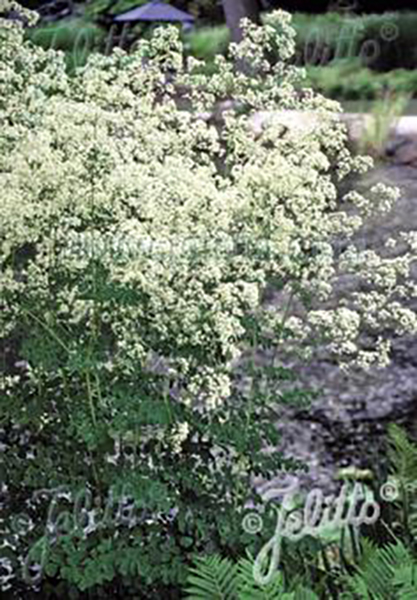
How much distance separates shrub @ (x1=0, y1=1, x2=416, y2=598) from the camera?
192cm

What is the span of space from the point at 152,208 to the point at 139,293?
13cm

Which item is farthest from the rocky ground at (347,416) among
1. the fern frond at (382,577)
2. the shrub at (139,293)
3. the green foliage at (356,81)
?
the green foliage at (356,81)

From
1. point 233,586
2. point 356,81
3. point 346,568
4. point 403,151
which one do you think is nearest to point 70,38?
point 356,81

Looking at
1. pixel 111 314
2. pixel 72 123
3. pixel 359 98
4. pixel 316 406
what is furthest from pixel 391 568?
pixel 359 98

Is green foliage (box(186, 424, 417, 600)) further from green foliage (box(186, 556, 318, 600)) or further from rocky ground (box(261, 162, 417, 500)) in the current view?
rocky ground (box(261, 162, 417, 500))

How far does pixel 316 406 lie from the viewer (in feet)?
12.5

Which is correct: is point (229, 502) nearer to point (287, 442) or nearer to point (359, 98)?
point (287, 442)

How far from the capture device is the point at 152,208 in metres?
1.89

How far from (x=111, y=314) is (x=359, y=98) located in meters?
4.10

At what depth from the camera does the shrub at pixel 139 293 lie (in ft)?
6.29

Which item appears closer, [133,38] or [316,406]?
[316,406]

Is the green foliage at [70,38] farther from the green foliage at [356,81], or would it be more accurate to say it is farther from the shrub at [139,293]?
the shrub at [139,293]

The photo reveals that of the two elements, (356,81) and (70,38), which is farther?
(356,81)

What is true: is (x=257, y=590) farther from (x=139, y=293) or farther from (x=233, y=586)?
(x=139, y=293)
